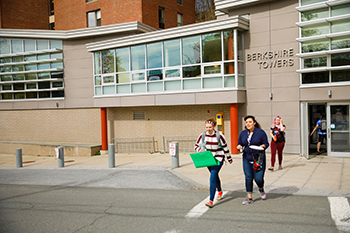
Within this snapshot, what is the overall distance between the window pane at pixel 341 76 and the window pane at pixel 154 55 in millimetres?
8184

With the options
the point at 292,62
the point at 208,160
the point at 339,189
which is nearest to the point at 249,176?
the point at 208,160

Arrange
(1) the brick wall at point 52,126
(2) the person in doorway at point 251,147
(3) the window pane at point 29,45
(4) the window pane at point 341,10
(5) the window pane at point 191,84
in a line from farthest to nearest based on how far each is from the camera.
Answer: (3) the window pane at point 29,45
(1) the brick wall at point 52,126
(5) the window pane at point 191,84
(4) the window pane at point 341,10
(2) the person in doorway at point 251,147

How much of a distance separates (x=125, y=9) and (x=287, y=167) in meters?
18.2

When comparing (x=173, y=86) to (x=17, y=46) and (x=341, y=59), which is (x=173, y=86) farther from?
(x=17, y=46)

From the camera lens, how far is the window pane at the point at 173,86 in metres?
16.6

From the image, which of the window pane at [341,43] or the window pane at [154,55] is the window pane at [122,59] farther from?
the window pane at [341,43]

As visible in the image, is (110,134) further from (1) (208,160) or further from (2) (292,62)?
(1) (208,160)

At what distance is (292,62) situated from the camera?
554 inches

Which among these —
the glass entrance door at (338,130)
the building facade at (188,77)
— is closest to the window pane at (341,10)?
the building facade at (188,77)

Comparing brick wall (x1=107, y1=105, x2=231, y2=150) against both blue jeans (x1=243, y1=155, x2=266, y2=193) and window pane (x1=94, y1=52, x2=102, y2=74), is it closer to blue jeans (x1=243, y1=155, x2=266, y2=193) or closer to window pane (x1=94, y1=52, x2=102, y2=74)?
window pane (x1=94, y1=52, x2=102, y2=74)

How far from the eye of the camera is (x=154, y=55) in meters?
17.5

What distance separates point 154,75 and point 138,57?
155cm

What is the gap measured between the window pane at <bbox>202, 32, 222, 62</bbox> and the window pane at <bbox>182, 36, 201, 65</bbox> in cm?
38

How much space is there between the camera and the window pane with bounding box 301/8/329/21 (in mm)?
13084
